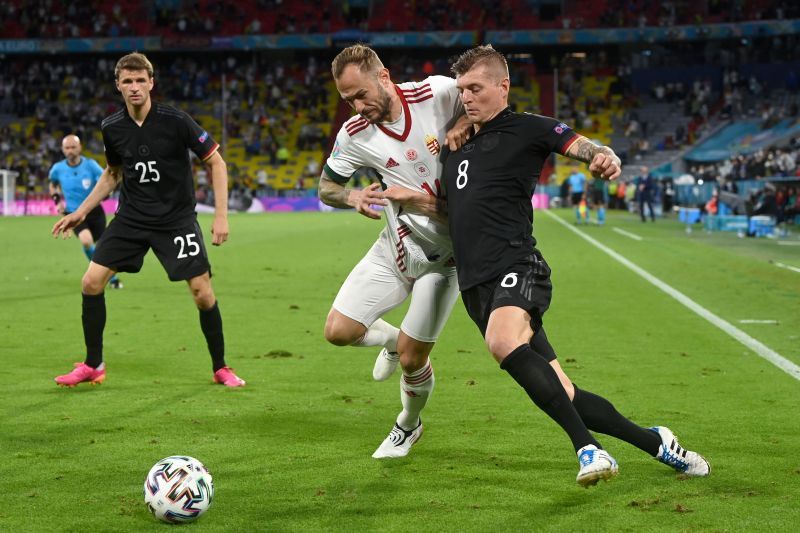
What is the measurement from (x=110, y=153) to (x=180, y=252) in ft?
2.86

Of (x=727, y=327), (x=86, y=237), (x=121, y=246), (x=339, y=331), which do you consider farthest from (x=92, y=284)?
(x=86, y=237)

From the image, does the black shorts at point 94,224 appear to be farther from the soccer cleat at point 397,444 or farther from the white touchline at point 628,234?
the white touchline at point 628,234

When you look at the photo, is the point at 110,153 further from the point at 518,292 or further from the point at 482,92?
the point at 518,292

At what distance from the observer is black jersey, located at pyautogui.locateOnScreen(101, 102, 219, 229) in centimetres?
793

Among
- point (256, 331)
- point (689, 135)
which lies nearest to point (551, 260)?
point (256, 331)

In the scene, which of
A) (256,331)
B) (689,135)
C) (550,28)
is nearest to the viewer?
(256,331)

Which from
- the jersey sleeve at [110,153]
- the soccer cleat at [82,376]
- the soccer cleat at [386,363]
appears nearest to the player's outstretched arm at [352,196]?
the soccer cleat at [386,363]

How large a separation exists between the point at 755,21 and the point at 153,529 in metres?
56.9

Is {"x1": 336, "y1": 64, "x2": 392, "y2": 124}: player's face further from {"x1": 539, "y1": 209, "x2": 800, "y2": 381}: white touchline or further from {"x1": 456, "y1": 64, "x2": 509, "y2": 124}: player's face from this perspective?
{"x1": 539, "y1": 209, "x2": 800, "y2": 381}: white touchline

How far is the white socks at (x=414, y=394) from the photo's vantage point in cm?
605

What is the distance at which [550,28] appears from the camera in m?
59.3

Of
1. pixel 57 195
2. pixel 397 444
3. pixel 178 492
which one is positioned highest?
pixel 57 195

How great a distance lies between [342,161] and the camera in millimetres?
6012

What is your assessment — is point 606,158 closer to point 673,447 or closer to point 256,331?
point 673,447
